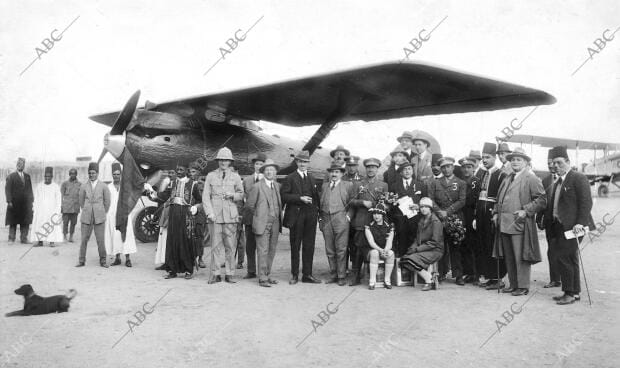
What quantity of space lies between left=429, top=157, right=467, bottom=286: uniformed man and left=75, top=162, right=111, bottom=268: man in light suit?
17.3ft

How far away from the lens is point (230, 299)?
543 centimetres

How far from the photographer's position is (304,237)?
262 inches

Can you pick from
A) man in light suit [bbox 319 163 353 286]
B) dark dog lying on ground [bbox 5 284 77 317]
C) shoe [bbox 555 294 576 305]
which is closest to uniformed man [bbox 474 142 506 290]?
shoe [bbox 555 294 576 305]

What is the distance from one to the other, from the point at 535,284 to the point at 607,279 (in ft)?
3.48

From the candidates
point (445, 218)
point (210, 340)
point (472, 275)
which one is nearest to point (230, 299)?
point (210, 340)

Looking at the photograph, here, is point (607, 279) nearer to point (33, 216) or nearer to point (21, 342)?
point (21, 342)

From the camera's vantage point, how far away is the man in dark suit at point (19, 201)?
1053cm

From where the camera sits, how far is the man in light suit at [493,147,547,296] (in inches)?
233

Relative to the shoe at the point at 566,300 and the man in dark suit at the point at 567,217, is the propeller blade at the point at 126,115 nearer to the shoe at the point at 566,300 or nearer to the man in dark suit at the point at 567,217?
the man in dark suit at the point at 567,217

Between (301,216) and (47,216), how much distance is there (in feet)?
22.4

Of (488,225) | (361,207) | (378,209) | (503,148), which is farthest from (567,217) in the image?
(361,207)

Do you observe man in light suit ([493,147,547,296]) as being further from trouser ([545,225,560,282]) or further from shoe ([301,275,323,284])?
shoe ([301,275,323,284])

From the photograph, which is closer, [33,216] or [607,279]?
[607,279]

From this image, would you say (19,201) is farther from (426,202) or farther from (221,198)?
(426,202)
